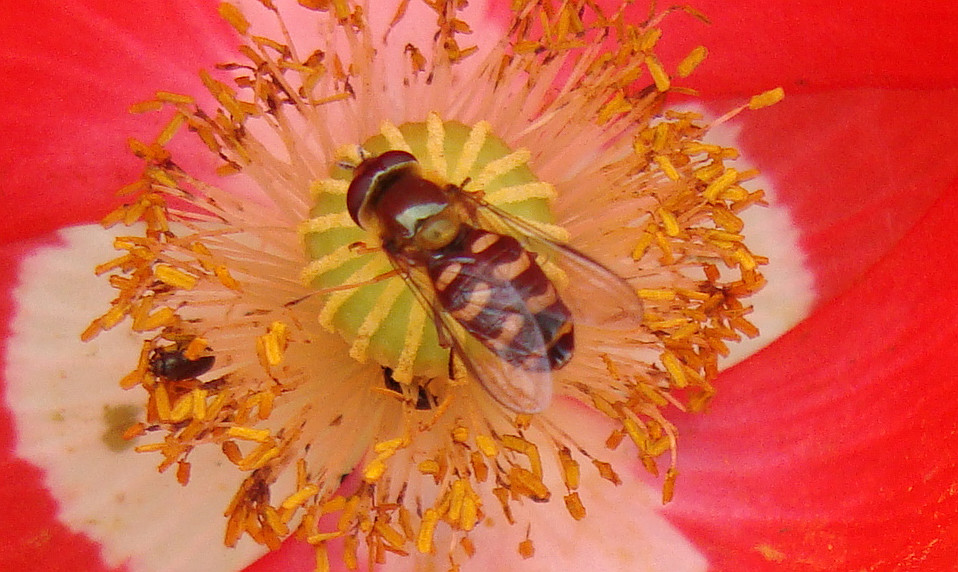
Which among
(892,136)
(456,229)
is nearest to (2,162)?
(456,229)

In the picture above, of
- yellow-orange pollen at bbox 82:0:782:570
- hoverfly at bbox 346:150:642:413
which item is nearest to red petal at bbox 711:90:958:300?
yellow-orange pollen at bbox 82:0:782:570

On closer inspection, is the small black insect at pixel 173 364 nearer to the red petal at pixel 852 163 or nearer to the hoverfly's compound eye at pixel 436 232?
the hoverfly's compound eye at pixel 436 232

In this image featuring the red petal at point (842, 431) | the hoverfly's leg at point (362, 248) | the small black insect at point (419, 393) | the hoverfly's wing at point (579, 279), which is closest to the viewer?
the hoverfly's wing at point (579, 279)

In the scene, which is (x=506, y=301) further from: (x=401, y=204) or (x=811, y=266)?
(x=811, y=266)

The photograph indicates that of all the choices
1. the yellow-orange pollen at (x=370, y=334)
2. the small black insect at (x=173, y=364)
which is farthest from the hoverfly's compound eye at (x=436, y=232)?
the small black insect at (x=173, y=364)

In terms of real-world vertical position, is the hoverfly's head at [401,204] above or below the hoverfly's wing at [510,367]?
above

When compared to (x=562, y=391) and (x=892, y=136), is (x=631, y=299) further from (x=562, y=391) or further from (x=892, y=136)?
(x=892, y=136)

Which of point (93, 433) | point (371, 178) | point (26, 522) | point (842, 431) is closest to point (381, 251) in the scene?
point (371, 178)

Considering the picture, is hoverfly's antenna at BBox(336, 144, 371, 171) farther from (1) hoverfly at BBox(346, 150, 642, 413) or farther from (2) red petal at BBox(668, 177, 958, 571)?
(2) red petal at BBox(668, 177, 958, 571)
